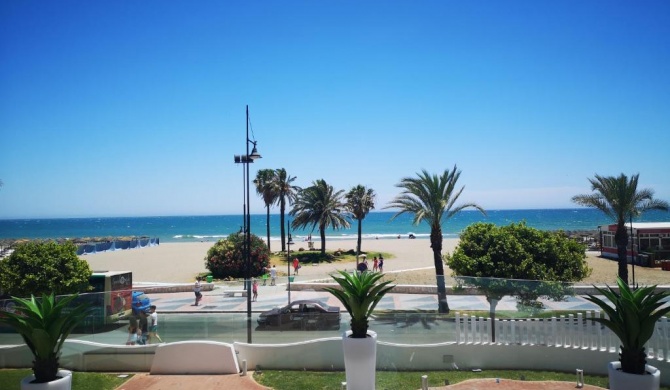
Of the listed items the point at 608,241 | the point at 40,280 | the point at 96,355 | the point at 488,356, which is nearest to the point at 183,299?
the point at 40,280

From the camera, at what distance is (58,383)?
644 cm

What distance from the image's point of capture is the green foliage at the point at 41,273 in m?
19.3

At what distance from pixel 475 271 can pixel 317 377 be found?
31.6 ft

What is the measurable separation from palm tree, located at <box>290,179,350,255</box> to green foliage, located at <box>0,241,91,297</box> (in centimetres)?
2812

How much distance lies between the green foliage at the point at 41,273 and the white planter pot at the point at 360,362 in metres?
15.6

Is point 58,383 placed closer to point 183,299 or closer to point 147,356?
Answer: point 147,356

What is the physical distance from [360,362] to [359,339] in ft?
1.28

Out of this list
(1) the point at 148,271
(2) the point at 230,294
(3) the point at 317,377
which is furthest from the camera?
(1) the point at 148,271

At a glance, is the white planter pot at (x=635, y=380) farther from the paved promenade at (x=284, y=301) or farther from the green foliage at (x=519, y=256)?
the green foliage at (x=519, y=256)

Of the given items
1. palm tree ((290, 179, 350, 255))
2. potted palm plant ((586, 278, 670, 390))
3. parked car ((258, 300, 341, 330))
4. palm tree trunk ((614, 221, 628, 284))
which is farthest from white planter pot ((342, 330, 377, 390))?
palm tree ((290, 179, 350, 255))

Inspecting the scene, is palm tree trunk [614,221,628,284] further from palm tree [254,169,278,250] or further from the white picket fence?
palm tree [254,169,278,250]

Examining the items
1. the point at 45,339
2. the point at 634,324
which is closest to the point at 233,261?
the point at 45,339

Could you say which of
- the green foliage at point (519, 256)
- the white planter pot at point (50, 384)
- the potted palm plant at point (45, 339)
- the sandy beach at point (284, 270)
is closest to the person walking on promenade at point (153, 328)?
the potted palm plant at point (45, 339)

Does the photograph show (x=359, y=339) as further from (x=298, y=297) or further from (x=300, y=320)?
(x=298, y=297)
